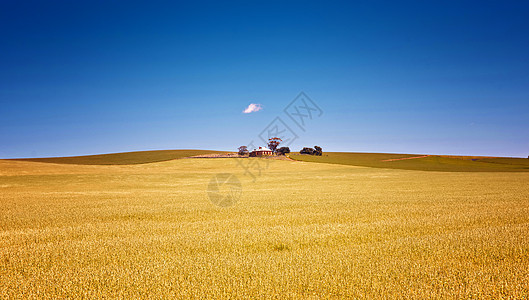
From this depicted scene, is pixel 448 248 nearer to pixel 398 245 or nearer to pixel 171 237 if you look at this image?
pixel 398 245

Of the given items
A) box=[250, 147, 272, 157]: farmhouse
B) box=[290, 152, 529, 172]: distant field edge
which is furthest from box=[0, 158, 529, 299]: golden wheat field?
box=[250, 147, 272, 157]: farmhouse

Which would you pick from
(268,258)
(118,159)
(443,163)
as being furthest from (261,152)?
(268,258)

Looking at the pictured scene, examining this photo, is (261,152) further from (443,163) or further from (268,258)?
(268,258)

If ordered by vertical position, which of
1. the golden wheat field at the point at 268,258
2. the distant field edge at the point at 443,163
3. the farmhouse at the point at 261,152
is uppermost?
the farmhouse at the point at 261,152

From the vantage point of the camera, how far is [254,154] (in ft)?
267

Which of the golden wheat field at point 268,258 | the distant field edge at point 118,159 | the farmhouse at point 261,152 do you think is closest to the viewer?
the golden wheat field at point 268,258

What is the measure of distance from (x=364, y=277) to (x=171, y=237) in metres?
4.68

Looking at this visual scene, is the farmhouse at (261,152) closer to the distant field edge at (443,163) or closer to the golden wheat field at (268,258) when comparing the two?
the distant field edge at (443,163)

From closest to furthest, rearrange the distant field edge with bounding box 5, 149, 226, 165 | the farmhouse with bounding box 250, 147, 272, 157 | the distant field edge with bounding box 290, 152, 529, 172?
the distant field edge with bounding box 290, 152, 529, 172 → the distant field edge with bounding box 5, 149, 226, 165 → the farmhouse with bounding box 250, 147, 272, 157

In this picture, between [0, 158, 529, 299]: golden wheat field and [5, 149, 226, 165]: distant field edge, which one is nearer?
[0, 158, 529, 299]: golden wheat field

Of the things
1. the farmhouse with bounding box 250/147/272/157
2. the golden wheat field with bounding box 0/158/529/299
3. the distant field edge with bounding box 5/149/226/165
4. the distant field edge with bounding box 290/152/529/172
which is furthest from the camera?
the farmhouse with bounding box 250/147/272/157

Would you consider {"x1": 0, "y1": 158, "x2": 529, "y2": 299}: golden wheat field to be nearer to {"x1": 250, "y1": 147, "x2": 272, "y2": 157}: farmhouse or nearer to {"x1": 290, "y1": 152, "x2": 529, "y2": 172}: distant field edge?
{"x1": 290, "y1": 152, "x2": 529, "y2": 172}: distant field edge

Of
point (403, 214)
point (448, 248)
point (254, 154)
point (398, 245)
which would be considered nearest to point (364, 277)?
point (398, 245)

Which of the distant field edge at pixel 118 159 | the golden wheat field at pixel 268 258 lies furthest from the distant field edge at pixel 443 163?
the golden wheat field at pixel 268 258
